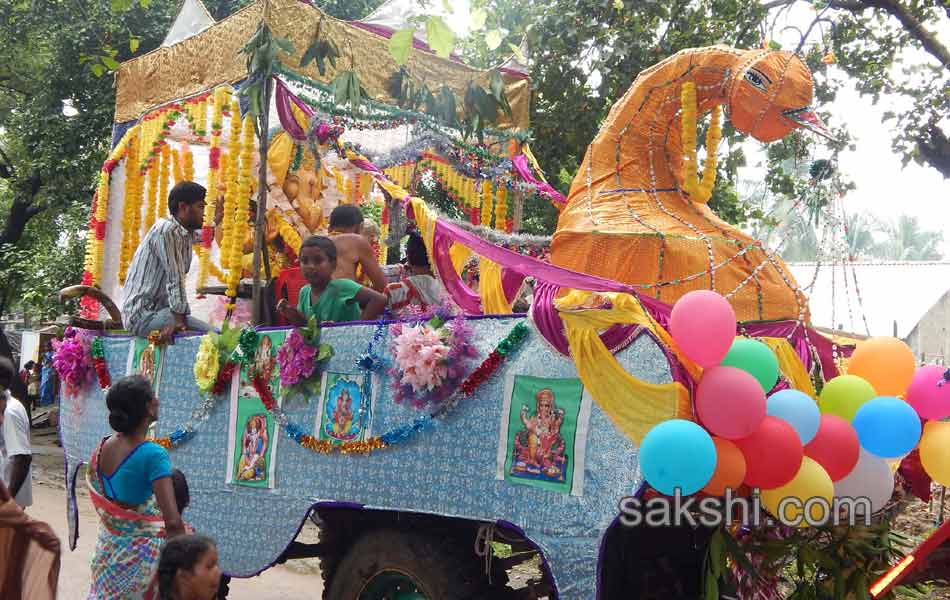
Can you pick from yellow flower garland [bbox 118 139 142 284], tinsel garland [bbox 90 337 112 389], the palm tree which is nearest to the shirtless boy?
tinsel garland [bbox 90 337 112 389]

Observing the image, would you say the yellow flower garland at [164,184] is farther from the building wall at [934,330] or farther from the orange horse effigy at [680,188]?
the building wall at [934,330]

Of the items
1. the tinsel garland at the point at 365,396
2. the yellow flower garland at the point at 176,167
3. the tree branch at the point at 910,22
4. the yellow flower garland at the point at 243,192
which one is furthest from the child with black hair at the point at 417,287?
the tree branch at the point at 910,22

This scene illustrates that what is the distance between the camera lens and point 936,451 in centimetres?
337

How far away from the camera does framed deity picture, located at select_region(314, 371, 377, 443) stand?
3994mm

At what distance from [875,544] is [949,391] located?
0.70m

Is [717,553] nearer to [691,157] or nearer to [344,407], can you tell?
[344,407]

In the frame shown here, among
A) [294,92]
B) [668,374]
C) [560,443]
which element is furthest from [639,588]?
[294,92]

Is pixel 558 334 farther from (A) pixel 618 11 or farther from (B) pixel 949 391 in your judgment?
(A) pixel 618 11

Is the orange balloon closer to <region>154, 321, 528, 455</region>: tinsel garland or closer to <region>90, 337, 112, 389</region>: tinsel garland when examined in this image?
<region>154, 321, 528, 455</region>: tinsel garland

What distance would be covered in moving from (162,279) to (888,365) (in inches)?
157

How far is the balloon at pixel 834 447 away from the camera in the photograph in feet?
10.3

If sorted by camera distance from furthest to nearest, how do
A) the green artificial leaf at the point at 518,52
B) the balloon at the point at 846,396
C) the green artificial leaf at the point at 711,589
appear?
1. the green artificial leaf at the point at 518,52
2. the balloon at the point at 846,396
3. the green artificial leaf at the point at 711,589

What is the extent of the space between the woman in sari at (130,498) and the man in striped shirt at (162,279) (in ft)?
6.20

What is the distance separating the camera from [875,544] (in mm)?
3602
